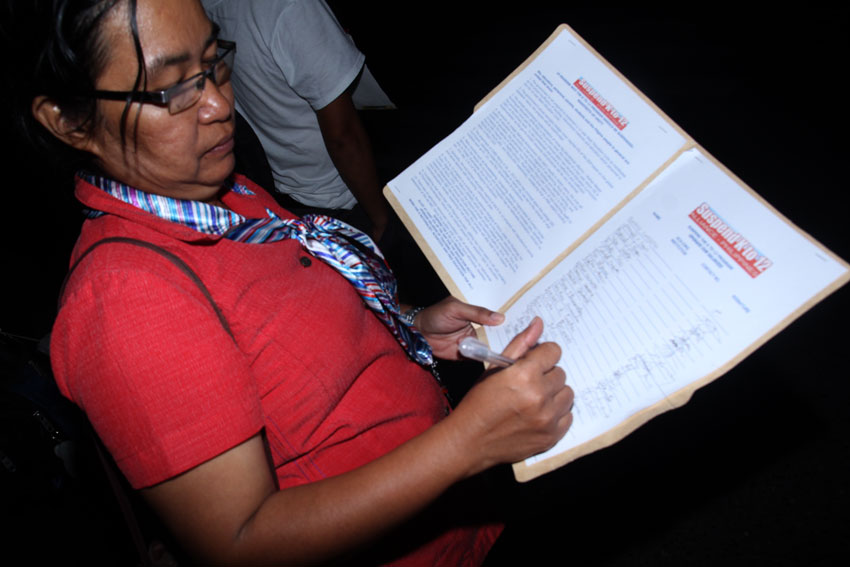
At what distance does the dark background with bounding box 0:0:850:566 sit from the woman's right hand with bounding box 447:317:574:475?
2.57 feet

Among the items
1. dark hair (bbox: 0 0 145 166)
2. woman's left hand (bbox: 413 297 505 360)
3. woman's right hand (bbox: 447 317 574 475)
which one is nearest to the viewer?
dark hair (bbox: 0 0 145 166)

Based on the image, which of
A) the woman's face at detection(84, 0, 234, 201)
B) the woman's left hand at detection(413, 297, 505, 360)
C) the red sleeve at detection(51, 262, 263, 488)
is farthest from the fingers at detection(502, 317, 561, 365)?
the woman's face at detection(84, 0, 234, 201)

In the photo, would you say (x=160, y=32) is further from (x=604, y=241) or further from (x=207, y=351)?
(x=604, y=241)

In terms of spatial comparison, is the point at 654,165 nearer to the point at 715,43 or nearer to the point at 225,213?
the point at 225,213

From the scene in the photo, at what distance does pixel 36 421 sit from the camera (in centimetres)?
142

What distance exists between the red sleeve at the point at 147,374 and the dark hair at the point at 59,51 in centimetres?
24

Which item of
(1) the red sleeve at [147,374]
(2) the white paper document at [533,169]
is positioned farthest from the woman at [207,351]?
(2) the white paper document at [533,169]

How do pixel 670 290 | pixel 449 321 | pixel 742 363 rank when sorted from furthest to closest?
1. pixel 742 363
2. pixel 449 321
3. pixel 670 290

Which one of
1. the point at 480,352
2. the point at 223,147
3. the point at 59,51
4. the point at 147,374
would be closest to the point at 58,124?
the point at 59,51

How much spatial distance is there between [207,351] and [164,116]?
1.13 ft

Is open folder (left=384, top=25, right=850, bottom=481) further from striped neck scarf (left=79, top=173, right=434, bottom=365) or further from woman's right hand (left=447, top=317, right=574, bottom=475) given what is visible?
striped neck scarf (left=79, top=173, right=434, bottom=365)

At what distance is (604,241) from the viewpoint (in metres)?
0.78

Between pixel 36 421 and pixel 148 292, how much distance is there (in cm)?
124

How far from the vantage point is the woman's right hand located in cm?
69
